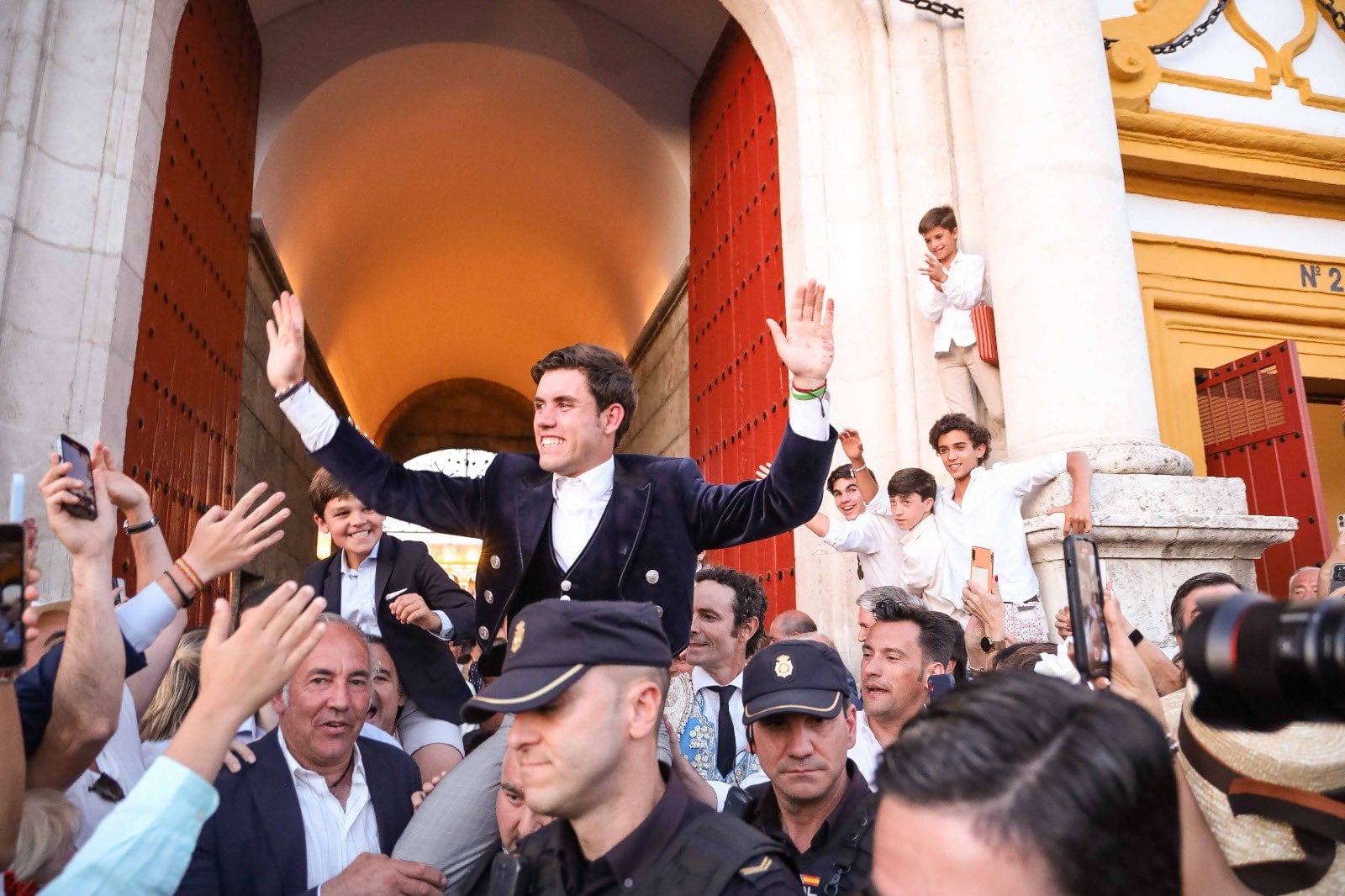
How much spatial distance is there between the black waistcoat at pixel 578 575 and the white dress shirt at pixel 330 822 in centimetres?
66

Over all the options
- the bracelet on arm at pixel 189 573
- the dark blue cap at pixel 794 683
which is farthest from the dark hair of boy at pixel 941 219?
the bracelet on arm at pixel 189 573

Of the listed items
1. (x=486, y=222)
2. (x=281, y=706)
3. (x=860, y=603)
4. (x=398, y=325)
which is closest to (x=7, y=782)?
(x=281, y=706)

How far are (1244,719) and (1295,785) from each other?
0.41 m

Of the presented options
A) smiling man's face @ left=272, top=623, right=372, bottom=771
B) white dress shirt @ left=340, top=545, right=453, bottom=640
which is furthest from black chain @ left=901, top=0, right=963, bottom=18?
smiling man's face @ left=272, top=623, right=372, bottom=771

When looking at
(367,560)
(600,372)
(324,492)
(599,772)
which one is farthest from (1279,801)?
(324,492)

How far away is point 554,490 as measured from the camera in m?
2.82

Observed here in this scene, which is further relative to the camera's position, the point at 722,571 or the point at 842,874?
the point at 722,571

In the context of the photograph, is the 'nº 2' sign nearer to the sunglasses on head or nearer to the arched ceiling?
the arched ceiling

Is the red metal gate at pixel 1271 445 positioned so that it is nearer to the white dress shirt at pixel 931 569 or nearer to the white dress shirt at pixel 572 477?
the white dress shirt at pixel 931 569

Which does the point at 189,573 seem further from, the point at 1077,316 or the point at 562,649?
the point at 1077,316

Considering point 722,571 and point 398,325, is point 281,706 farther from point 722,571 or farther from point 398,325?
point 398,325

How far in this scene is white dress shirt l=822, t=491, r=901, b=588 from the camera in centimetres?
503

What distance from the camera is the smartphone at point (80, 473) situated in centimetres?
220

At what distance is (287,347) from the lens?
105 inches
